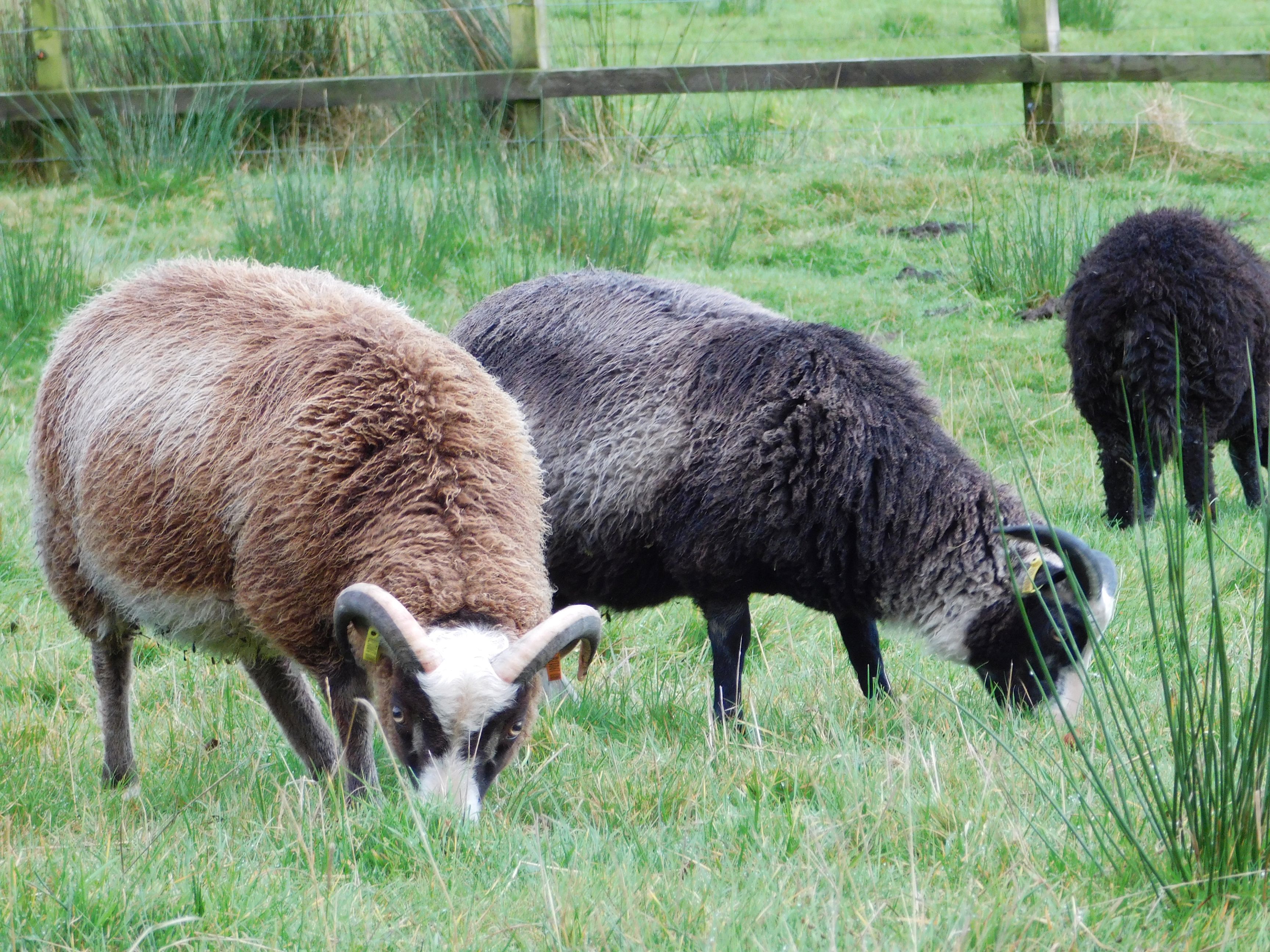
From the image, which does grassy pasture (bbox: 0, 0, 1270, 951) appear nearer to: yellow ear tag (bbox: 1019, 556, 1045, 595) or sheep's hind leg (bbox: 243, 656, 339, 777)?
sheep's hind leg (bbox: 243, 656, 339, 777)

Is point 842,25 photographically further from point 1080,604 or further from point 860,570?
point 1080,604

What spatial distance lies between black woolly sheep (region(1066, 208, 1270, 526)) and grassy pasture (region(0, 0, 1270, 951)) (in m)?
0.39

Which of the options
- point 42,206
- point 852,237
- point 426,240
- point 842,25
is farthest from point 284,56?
point 842,25

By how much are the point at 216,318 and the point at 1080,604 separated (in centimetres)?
279

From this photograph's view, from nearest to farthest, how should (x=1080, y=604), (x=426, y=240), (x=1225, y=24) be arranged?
(x=1080, y=604)
(x=426, y=240)
(x=1225, y=24)

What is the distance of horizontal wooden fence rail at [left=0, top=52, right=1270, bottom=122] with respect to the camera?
10.8 m

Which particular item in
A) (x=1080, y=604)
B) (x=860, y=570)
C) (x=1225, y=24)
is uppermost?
(x=1225, y=24)

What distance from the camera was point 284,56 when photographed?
12.4 m

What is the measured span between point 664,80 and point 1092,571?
8.04m

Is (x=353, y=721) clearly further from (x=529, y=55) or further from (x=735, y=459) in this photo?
(x=529, y=55)

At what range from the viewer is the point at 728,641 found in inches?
185

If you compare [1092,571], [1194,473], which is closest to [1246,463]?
[1194,473]

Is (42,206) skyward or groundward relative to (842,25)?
groundward

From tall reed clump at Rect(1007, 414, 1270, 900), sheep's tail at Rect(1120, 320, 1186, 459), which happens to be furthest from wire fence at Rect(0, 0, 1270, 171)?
tall reed clump at Rect(1007, 414, 1270, 900)
